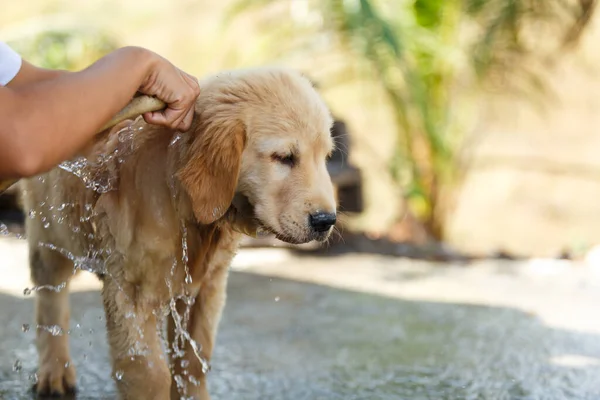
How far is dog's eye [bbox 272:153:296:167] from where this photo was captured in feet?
8.26

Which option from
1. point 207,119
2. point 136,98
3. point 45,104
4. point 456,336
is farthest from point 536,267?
point 45,104

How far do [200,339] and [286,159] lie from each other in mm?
822

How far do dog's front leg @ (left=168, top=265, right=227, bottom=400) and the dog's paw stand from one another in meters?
0.53

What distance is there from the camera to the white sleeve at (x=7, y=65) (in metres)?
2.12

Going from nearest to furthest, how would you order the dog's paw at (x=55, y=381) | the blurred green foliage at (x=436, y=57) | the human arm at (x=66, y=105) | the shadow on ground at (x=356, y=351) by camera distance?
the human arm at (x=66, y=105) < the dog's paw at (x=55, y=381) < the shadow on ground at (x=356, y=351) < the blurred green foliage at (x=436, y=57)

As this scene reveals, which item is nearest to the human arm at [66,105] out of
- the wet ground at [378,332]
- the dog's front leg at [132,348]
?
the dog's front leg at [132,348]

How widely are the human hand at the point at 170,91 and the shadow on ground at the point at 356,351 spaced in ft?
3.39

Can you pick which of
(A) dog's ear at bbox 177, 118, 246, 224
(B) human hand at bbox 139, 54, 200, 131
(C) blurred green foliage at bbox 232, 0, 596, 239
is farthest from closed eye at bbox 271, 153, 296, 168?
(C) blurred green foliage at bbox 232, 0, 596, 239

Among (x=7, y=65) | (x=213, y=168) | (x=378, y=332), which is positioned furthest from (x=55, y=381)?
(x=378, y=332)

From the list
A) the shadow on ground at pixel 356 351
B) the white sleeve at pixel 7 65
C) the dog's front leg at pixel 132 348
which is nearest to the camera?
the white sleeve at pixel 7 65

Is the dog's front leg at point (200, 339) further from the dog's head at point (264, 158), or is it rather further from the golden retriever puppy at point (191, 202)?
the dog's head at point (264, 158)

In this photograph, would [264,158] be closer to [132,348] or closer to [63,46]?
[132,348]

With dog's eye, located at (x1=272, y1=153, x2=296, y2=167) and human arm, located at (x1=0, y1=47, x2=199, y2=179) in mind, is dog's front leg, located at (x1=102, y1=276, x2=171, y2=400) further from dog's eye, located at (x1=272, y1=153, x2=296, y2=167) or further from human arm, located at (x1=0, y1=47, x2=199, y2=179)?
human arm, located at (x1=0, y1=47, x2=199, y2=179)

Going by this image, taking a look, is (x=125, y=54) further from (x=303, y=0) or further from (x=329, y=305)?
(x=303, y=0)
